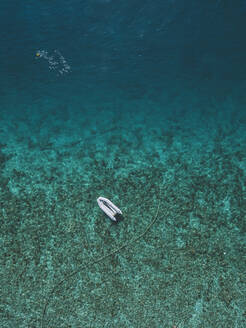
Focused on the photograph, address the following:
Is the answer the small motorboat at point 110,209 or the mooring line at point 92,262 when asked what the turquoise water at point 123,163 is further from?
the small motorboat at point 110,209

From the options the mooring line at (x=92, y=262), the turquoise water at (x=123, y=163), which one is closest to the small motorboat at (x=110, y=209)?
the turquoise water at (x=123, y=163)

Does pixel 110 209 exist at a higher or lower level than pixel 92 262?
higher

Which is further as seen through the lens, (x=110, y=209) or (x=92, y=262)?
(x=110, y=209)

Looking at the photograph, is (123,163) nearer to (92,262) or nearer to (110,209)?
(110,209)

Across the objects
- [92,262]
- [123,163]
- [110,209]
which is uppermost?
[123,163]

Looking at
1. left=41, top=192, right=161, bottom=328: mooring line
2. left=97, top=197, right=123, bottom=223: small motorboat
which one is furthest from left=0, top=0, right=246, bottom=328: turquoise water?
left=97, top=197, right=123, bottom=223: small motorboat

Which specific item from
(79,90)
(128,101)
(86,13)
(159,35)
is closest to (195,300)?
(128,101)

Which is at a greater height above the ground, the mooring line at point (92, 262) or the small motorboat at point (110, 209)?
the small motorboat at point (110, 209)

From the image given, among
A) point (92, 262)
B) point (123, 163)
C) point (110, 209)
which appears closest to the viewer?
point (92, 262)

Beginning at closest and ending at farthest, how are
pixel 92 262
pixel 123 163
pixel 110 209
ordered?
pixel 92 262 → pixel 110 209 → pixel 123 163

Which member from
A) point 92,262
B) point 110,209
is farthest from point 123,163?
point 92,262
